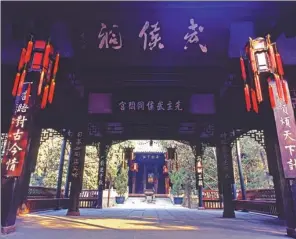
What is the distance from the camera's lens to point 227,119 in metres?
8.13

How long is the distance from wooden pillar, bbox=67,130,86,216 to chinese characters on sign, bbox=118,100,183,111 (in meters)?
1.88

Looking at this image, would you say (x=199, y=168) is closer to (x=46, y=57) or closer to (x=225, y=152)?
(x=225, y=152)

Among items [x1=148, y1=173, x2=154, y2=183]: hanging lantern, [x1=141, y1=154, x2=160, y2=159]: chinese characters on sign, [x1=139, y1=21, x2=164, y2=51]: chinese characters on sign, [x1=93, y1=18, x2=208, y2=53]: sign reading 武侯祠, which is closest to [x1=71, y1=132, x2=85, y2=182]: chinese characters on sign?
[x1=93, y1=18, x2=208, y2=53]: sign reading 武侯祠

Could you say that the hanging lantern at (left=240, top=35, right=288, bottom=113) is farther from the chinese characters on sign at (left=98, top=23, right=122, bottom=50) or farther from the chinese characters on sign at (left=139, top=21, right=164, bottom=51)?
the chinese characters on sign at (left=98, top=23, right=122, bottom=50)

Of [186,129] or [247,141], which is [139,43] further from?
[247,141]

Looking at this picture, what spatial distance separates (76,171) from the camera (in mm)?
8117

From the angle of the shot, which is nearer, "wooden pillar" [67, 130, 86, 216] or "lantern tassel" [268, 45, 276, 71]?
"lantern tassel" [268, 45, 276, 71]

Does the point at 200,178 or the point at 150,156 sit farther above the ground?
the point at 150,156

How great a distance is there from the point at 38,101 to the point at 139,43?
2.89 metres

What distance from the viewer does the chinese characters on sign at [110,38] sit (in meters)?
5.89

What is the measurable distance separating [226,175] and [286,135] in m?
4.47

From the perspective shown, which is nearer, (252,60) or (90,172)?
(252,60)

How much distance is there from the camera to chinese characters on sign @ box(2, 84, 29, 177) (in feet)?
13.4

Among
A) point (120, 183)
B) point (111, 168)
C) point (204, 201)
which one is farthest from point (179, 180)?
point (111, 168)
